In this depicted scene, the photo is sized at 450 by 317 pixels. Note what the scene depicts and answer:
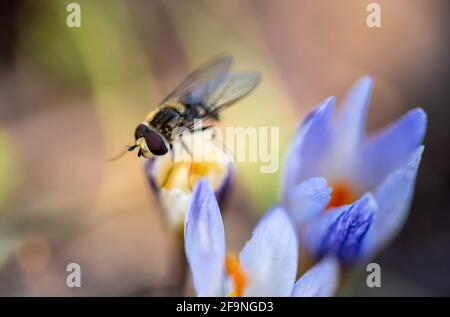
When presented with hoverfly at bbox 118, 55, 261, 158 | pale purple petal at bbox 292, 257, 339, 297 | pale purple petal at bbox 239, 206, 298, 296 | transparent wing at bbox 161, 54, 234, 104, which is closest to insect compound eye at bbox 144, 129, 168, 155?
hoverfly at bbox 118, 55, 261, 158

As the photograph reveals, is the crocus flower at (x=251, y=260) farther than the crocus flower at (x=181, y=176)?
No

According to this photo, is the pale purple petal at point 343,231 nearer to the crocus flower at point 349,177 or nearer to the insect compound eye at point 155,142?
the crocus flower at point 349,177

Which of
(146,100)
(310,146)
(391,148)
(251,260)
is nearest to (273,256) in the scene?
(251,260)

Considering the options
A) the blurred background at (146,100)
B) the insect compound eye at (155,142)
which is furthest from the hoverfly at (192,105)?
the blurred background at (146,100)

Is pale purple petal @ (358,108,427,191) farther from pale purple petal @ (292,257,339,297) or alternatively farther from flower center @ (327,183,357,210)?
pale purple petal @ (292,257,339,297)

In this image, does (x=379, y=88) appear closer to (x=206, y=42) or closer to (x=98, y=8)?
(x=206, y=42)
